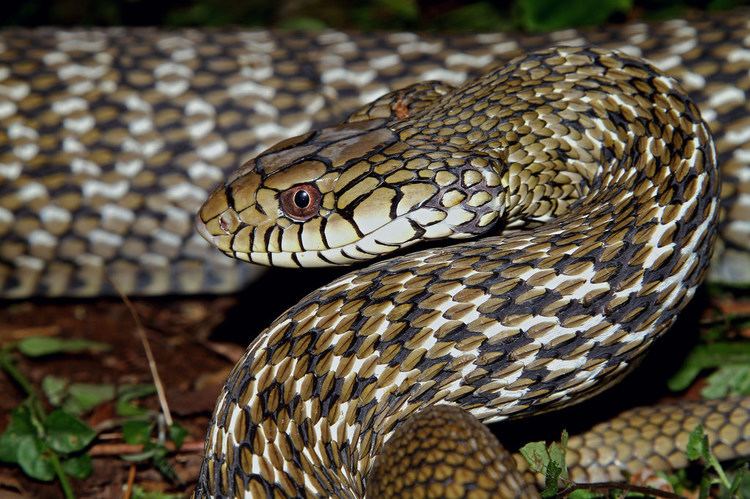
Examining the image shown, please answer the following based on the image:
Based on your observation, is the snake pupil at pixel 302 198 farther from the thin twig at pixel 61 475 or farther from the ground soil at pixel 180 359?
the thin twig at pixel 61 475

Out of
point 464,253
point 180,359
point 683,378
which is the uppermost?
point 464,253

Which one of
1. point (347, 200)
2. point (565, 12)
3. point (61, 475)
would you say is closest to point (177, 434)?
point (61, 475)

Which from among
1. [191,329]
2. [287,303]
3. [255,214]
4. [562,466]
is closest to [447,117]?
[255,214]

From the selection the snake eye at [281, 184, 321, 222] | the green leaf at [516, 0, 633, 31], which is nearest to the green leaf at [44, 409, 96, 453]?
the snake eye at [281, 184, 321, 222]

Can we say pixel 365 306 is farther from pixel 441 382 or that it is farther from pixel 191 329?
pixel 191 329

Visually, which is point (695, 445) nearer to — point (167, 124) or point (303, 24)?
point (167, 124)

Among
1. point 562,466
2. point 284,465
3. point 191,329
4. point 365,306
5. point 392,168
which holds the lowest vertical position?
point 191,329
